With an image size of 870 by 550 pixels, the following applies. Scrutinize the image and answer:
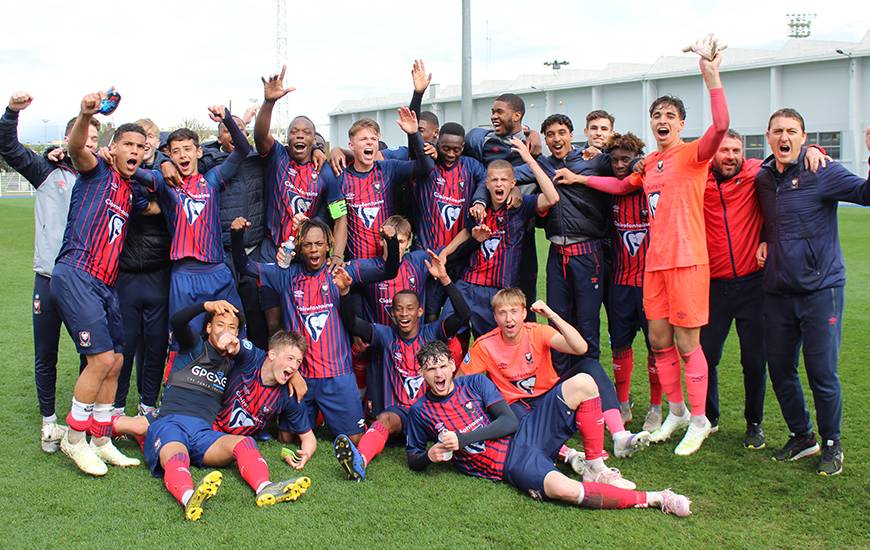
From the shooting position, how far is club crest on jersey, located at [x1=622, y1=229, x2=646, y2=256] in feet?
17.8

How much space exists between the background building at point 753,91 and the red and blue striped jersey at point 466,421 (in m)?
26.3

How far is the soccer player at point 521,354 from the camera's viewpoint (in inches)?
190

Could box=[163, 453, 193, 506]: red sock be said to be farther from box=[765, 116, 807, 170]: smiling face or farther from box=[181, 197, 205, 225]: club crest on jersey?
box=[765, 116, 807, 170]: smiling face

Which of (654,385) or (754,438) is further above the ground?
(654,385)

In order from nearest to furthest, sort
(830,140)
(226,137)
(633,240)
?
1. (633,240)
2. (226,137)
3. (830,140)

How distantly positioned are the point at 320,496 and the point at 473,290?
2009 millimetres

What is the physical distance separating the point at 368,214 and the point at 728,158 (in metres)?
2.48

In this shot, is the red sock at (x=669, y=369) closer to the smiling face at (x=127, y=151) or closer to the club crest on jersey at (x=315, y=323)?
the club crest on jersey at (x=315, y=323)

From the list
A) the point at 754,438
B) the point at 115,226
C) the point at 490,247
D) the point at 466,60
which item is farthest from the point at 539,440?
the point at 466,60

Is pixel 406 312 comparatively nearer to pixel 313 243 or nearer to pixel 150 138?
pixel 313 243

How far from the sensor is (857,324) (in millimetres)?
8430

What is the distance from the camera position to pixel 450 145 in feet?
18.7

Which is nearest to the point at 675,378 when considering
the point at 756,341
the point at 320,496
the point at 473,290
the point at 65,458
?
the point at 756,341

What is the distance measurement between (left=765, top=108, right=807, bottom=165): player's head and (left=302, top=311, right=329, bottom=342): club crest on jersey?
9.78 ft
